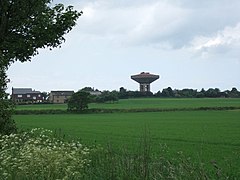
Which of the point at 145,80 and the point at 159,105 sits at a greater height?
the point at 145,80

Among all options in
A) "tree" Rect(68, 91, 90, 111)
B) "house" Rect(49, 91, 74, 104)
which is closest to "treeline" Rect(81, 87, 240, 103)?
"house" Rect(49, 91, 74, 104)

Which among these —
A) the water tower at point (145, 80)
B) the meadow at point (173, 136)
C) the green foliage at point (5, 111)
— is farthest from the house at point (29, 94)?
the green foliage at point (5, 111)

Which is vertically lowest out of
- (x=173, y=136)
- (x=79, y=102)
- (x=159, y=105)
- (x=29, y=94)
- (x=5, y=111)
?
(x=173, y=136)

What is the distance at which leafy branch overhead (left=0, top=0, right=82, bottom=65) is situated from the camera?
15.1 meters

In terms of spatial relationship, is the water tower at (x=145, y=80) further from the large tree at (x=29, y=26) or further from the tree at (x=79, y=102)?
the large tree at (x=29, y=26)

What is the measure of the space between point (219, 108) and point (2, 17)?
302 ft

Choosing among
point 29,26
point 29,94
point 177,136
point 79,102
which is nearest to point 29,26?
point 29,26

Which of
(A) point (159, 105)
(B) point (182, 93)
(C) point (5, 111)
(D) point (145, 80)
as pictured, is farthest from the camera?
(D) point (145, 80)

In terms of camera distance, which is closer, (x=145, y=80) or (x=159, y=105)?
(x=159, y=105)

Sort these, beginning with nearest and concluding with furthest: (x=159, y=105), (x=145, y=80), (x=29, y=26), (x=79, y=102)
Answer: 1. (x=29, y=26)
2. (x=79, y=102)
3. (x=159, y=105)
4. (x=145, y=80)

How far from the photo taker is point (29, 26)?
16172 millimetres

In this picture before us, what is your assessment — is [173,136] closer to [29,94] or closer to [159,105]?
[159,105]

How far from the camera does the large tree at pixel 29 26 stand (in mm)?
15055

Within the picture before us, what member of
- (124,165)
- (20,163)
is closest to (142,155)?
(124,165)
